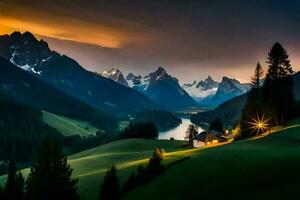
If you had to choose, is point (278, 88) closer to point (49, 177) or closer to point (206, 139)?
point (206, 139)

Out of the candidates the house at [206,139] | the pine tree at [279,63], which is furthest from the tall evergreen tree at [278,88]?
the house at [206,139]

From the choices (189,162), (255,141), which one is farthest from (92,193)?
(255,141)

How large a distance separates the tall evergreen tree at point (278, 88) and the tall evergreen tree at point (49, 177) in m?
60.0

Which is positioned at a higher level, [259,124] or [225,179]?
[259,124]

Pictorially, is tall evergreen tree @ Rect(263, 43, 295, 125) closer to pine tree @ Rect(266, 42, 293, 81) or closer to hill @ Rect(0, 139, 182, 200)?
pine tree @ Rect(266, 42, 293, 81)

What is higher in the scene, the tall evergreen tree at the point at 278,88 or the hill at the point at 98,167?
the tall evergreen tree at the point at 278,88

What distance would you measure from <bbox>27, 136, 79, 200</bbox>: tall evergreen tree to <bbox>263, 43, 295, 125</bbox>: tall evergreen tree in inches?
2362

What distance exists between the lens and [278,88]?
110m

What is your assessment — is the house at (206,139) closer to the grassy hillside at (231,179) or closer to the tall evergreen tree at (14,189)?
the grassy hillside at (231,179)

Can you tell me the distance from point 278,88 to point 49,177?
7064 cm

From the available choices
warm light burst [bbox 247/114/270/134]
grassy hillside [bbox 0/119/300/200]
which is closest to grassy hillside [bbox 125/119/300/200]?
grassy hillside [bbox 0/119/300/200]

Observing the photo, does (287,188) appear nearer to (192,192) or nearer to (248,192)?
(248,192)

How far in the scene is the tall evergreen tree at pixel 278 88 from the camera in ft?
347

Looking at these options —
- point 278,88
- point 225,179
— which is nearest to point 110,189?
point 225,179
